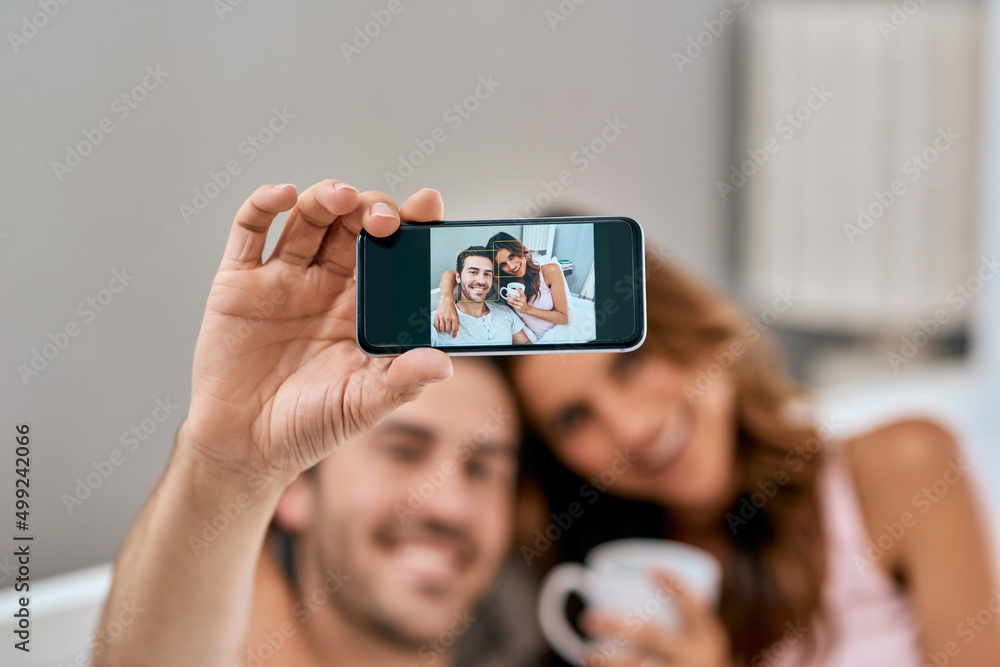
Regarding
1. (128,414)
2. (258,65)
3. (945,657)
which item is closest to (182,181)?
(258,65)

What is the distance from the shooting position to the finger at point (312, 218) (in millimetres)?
635

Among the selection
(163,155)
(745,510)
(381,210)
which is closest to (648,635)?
Answer: (745,510)

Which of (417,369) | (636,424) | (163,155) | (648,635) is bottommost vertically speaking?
(648,635)

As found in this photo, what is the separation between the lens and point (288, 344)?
0.71 meters

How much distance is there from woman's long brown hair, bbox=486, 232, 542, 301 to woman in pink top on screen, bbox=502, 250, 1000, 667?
0.54 metres

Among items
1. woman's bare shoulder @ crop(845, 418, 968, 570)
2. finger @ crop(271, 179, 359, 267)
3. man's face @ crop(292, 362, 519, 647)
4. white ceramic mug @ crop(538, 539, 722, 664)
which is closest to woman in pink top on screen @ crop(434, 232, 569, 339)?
finger @ crop(271, 179, 359, 267)

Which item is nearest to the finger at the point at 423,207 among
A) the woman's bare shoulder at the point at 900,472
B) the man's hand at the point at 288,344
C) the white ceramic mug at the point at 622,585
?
the man's hand at the point at 288,344

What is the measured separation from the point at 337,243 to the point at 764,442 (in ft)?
3.13

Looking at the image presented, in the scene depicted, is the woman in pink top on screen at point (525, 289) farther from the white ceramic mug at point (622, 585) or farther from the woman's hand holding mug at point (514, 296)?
the white ceramic mug at point (622, 585)

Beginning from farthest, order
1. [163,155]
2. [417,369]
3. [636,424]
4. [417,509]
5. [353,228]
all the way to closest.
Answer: [636,424], [417,509], [163,155], [353,228], [417,369]

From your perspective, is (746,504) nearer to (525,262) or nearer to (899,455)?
(899,455)

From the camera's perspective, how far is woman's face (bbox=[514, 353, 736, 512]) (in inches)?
47.1

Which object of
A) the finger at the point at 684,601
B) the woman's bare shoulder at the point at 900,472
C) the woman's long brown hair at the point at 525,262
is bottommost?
the finger at the point at 684,601

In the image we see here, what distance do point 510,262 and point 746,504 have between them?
2.91ft
